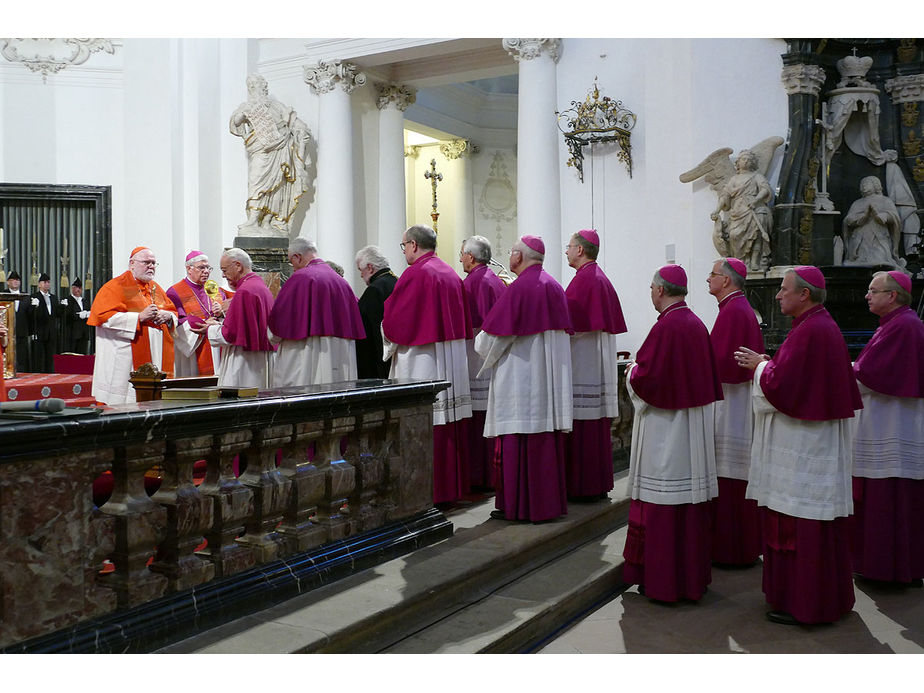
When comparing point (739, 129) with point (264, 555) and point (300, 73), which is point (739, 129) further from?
point (264, 555)

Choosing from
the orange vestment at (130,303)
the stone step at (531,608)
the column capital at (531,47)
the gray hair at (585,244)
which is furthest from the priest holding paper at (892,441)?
the column capital at (531,47)

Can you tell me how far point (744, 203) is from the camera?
422 inches

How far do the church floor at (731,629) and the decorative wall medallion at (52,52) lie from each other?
1299cm

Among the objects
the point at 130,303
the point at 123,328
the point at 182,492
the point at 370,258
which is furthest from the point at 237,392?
the point at 130,303

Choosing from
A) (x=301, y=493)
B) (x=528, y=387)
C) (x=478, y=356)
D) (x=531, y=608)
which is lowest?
(x=531, y=608)

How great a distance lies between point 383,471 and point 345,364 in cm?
212

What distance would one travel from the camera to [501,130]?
2045cm

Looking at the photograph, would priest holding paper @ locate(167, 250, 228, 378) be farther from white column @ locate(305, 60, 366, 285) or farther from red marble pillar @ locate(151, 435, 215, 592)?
white column @ locate(305, 60, 366, 285)

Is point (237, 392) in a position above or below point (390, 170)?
below

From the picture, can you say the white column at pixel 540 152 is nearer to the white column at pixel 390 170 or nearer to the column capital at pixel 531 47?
the column capital at pixel 531 47

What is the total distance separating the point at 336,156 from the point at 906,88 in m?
8.35

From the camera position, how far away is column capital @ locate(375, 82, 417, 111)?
15.4 meters

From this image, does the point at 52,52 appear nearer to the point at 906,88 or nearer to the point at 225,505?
the point at 906,88

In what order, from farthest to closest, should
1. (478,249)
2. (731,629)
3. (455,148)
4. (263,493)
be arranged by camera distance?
1. (455,148)
2. (478,249)
3. (731,629)
4. (263,493)
